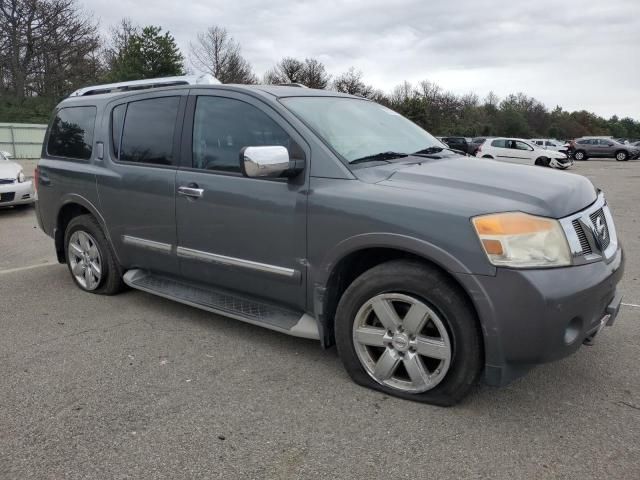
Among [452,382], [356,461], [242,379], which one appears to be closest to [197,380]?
[242,379]

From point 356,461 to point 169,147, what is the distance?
8.62ft

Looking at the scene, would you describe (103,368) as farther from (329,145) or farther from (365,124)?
(365,124)

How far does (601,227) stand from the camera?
10.2 ft

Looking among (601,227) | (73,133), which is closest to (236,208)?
(601,227)

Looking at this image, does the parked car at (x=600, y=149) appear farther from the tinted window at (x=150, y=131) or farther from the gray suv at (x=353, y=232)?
the tinted window at (x=150, y=131)

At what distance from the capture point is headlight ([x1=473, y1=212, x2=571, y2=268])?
2625 millimetres

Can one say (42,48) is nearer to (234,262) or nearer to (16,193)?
(16,193)

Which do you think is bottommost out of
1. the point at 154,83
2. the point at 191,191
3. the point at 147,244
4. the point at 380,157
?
the point at 147,244

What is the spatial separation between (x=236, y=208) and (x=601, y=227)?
216 centimetres


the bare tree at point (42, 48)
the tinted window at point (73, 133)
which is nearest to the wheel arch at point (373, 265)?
the tinted window at point (73, 133)

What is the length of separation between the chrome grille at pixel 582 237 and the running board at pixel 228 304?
1528 mm

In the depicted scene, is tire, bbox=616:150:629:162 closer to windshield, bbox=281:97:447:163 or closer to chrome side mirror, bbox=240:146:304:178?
windshield, bbox=281:97:447:163

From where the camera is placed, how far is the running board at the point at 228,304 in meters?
3.44

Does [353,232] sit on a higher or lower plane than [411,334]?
higher
